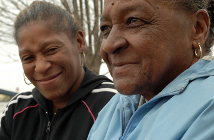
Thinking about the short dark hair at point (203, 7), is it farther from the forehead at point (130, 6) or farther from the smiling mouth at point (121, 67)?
the smiling mouth at point (121, 67)

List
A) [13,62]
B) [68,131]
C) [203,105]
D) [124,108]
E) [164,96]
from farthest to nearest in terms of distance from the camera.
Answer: [13,62] < [68,131] < [124,108] < [164,96] < [203,105]

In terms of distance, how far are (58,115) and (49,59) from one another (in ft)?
1.84

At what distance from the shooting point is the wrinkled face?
4.56 feet

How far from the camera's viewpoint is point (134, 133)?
1354 mm

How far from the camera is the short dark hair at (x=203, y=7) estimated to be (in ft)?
4.64

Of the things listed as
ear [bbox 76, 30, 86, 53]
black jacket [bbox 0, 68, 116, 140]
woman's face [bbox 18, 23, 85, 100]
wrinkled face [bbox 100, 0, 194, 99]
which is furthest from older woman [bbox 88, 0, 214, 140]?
ear [bbox 76, 30, 86, 53]

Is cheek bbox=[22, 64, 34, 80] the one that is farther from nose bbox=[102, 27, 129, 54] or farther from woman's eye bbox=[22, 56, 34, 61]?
nose bbox=[102, 27, 129, 54]

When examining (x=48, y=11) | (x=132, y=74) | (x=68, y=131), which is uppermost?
(x=48, y=11)

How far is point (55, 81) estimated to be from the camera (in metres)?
2.50

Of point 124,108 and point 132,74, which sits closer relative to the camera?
point 132,74

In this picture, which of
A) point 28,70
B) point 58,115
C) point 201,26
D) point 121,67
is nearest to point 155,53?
point 121,67

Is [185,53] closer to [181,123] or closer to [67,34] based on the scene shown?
[181,123]

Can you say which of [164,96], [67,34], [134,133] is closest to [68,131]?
[67,34]

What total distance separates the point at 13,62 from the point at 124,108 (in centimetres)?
510
